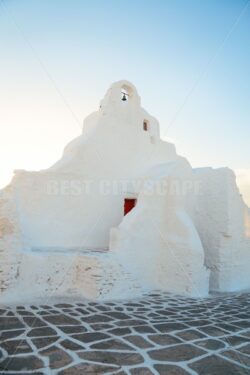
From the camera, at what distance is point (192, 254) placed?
872 cm

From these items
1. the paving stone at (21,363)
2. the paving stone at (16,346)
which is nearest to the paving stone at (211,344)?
the paving stone at (21,363)

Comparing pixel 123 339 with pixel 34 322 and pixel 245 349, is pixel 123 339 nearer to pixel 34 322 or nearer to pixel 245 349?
pixel 34 322

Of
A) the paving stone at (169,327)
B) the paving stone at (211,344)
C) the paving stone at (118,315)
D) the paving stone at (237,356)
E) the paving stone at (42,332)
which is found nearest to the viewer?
the paving stone at (237,356)

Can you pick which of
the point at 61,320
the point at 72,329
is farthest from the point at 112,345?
the point at 61,320

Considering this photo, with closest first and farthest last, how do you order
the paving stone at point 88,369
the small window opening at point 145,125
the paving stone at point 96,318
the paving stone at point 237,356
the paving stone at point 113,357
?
the paving stone at point 88,369 → the paving stone at point 113,357 → the paving stone at point 237,356 → the paving stone at point 96,318 → the small window opening at point 145,125

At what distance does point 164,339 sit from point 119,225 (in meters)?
4.34

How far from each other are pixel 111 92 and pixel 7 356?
34.4ft

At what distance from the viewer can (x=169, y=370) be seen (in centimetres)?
368

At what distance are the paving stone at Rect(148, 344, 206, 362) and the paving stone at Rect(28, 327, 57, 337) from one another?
168 cm

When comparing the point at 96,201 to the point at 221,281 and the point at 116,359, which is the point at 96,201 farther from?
the point at 116,359

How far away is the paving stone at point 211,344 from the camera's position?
4.51 metres

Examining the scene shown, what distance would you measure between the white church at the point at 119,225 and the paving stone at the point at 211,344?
306 cm

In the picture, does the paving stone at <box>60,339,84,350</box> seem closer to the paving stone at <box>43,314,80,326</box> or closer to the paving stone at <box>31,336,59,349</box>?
the paving stone at <box>31,336,59,349</box>

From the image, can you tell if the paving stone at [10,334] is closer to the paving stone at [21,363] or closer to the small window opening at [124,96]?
the paving stone at [21,363]
